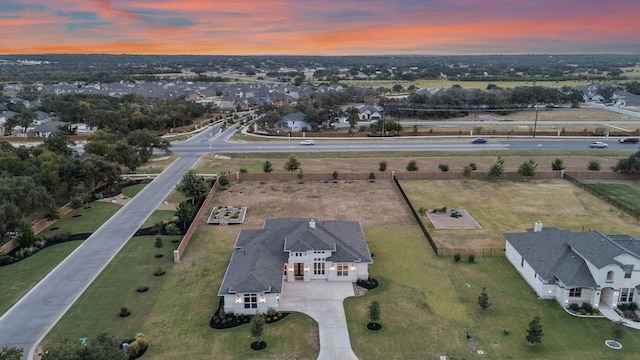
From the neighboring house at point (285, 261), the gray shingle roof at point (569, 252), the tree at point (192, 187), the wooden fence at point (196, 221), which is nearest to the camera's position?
the neighboring house at point (285, 261)

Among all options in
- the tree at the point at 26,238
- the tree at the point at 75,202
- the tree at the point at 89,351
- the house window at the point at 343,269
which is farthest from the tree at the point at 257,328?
the tree at the point at 75,202

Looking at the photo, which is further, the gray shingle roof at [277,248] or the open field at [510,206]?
the open field at [510,206]

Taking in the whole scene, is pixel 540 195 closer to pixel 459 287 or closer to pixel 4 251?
pixel 459 287

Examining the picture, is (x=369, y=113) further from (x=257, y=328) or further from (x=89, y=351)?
(x=89, y=351)

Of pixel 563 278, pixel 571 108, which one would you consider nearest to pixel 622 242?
pixel 563 278

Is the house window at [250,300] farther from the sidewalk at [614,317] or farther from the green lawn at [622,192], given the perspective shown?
the green lawn at [622,192]

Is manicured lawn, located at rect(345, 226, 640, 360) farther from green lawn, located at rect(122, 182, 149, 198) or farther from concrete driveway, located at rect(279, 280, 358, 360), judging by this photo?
green lawn, located at rect(122, 182, 149, 198)

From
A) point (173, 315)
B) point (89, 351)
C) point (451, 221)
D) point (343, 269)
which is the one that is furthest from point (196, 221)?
point (451, 221)
